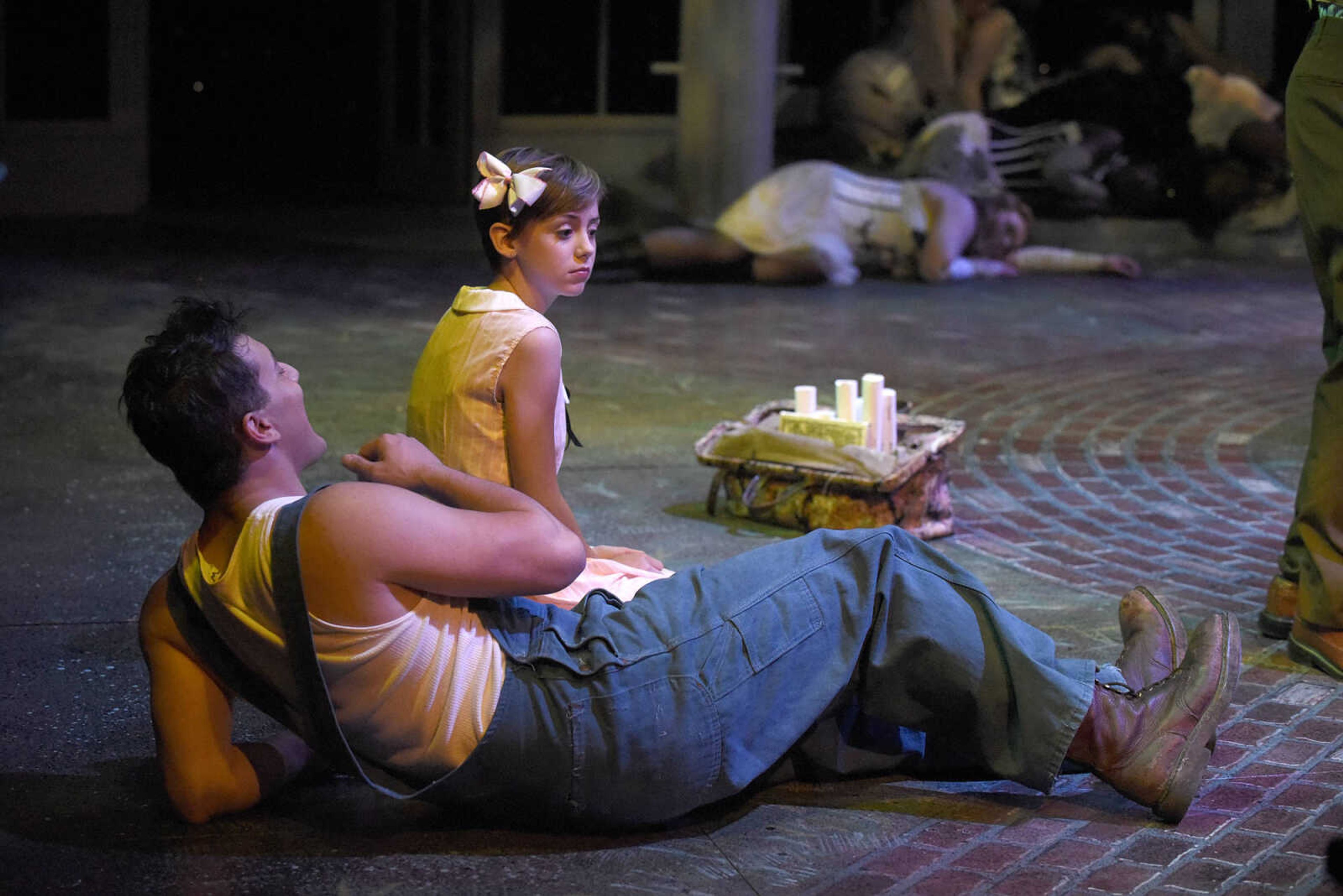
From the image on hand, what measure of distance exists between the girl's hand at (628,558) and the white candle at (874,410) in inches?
62.9

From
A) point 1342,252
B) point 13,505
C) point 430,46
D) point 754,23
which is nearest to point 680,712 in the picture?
point 1342,252

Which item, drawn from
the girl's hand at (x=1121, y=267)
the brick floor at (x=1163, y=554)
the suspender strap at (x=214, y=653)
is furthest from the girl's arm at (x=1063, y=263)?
the suspender strap at (x=214, y=653)

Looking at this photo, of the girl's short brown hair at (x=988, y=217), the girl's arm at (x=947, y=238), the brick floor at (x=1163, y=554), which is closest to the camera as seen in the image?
the brick floor at (x=1163, y=554)

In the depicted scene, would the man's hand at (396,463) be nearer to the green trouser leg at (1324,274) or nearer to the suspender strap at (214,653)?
the suspender strap at (214,653)

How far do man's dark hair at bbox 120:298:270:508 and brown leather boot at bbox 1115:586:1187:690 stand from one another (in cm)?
177

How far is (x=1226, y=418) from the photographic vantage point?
6.89m

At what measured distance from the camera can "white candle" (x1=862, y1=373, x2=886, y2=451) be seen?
16.7ft

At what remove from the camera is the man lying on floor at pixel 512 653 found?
267 centimetres

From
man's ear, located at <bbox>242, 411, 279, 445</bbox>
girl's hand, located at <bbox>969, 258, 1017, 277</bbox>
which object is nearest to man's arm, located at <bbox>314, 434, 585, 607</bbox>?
man's ear, located at <bbox>242, 411, 279, 445</bbox>

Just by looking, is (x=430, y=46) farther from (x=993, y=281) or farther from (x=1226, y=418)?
(x=1226, y=418)

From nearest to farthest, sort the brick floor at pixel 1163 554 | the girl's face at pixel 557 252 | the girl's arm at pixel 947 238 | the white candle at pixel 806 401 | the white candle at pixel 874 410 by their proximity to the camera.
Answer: the brick floor at pixel 1163 554 → the girl's face at pixel 557 252 → the white candle at pixel 874 410 → the white candle at pixel 806 401 → the girl's arm at pixel 947 238

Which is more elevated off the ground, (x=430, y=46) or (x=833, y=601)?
(x=430, y=46)

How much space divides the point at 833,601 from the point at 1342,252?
5.68 feet

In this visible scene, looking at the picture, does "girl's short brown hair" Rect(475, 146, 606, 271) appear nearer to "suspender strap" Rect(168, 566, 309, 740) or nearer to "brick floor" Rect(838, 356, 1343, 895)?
"suspender strap" Rect(168, 566, 309, 740)
